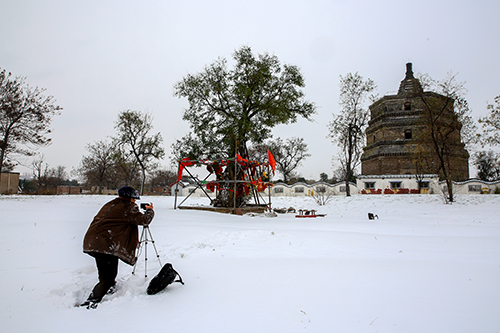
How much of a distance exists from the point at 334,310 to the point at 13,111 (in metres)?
26.0

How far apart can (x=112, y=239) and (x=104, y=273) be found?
48cm

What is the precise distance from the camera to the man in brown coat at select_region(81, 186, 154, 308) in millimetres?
4066

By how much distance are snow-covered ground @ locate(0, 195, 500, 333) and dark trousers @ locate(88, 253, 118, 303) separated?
0.63ft

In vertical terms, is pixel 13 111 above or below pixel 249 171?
above

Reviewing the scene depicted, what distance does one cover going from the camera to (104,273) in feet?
13.6

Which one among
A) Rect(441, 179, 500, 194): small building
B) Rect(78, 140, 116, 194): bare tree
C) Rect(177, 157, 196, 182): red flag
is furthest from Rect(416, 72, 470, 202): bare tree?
Rect(78, 140, 116, 194): bare tree

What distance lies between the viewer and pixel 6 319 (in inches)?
134

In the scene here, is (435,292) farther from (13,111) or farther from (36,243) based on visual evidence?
(13,111)

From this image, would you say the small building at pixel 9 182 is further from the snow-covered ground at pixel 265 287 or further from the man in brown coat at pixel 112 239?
the man in brown coat at pixel 112 239

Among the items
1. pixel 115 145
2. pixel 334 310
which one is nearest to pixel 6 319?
pixel 334 310

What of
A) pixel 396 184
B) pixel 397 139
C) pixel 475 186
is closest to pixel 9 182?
pixel 396 184

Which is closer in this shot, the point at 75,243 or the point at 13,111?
the point at 75,243

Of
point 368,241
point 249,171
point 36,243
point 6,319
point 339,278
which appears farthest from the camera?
point 249,171

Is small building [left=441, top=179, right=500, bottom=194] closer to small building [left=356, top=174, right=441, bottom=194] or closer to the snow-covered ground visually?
small building [left=356, top=174, right=441, bottom=194]
